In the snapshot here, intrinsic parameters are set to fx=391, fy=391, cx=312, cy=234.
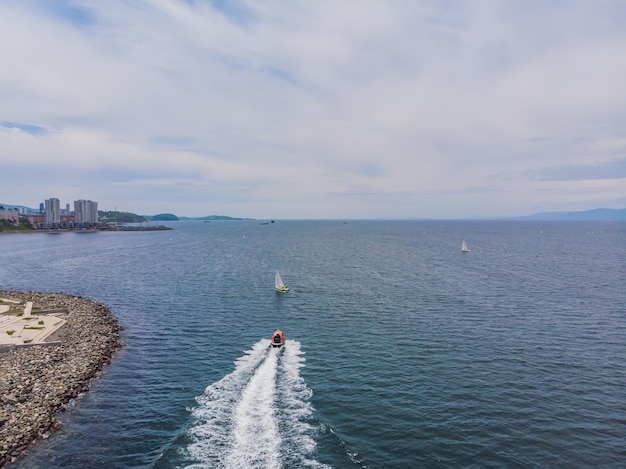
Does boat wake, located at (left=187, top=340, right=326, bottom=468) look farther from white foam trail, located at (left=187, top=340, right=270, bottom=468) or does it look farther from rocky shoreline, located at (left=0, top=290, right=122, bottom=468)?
rocky shoreline, located at (left=0, top=290, right=122, bottom=468)

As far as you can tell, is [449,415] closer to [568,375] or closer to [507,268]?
[568,375]

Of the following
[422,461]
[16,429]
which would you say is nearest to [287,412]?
[422,461]

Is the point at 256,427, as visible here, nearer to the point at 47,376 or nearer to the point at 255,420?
the point at 255,420

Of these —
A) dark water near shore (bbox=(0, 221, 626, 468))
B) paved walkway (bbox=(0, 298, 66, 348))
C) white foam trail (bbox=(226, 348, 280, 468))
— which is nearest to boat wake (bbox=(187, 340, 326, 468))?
white foam trail (bbox=(226, 348, 280, 468))

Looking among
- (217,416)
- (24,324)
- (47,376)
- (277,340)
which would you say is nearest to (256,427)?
(217,416)

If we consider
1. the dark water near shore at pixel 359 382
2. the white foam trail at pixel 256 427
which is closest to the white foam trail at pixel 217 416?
the dark water near shore at pixel 359 382
